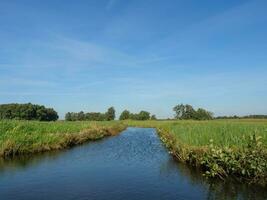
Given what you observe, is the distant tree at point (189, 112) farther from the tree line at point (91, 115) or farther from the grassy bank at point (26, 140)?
the grassy bank at point (26, 140)

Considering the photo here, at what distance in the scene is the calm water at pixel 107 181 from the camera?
1336 centimetres

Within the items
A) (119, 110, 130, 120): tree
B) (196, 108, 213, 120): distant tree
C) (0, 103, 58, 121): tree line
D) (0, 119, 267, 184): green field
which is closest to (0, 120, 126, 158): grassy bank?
(0, 119, 267, 184): green field

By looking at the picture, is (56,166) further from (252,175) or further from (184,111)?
(184,111)

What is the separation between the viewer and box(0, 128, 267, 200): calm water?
13359 millimetres

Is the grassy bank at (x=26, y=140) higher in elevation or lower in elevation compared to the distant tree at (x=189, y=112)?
lower

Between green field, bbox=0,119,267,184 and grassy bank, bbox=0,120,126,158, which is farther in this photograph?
grassy bank, bbox=0,120,126,158

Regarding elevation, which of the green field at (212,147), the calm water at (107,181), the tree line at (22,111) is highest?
the tree line at (22,111)

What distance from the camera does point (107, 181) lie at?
15.9 metres

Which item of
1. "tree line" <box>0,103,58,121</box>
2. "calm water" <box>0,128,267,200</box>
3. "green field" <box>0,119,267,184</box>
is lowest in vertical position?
"calm water" <box>0,128,267,200</box>

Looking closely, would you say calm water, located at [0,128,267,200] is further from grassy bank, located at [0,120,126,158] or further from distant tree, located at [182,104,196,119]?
distant tree, located at [182,104,196,119]

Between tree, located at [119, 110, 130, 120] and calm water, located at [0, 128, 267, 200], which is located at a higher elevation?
tree, located at [119, 110, 130, 120]

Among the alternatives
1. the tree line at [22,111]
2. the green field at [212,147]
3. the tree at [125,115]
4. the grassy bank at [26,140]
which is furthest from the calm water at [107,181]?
the tree at [125,115]

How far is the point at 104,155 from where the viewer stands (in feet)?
83.8

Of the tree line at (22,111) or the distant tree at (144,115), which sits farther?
the distant tree at (144,115)
